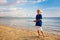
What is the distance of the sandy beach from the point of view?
1.55 metres

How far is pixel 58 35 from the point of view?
5.10 feet

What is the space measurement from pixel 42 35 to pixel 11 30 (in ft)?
1.31

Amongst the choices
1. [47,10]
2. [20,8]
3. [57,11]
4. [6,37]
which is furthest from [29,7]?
[6,37]

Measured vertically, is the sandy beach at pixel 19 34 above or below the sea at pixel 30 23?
below

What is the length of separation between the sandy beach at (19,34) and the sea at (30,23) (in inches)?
1.9

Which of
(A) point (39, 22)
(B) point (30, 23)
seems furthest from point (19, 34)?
(A) point (39, 22)

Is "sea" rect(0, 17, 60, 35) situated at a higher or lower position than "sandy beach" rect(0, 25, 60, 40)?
higher

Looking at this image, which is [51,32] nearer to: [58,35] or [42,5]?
[58,35]

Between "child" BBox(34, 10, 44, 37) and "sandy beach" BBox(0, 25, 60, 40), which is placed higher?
"child" BBox(34, 10, 44, 37)

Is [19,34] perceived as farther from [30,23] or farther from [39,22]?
[39,22]

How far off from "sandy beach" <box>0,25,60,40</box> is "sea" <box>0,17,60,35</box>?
0.05m

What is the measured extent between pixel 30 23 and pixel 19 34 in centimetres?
20

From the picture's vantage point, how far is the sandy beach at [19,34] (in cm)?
155

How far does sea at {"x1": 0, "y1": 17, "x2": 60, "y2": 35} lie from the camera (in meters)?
1.57
